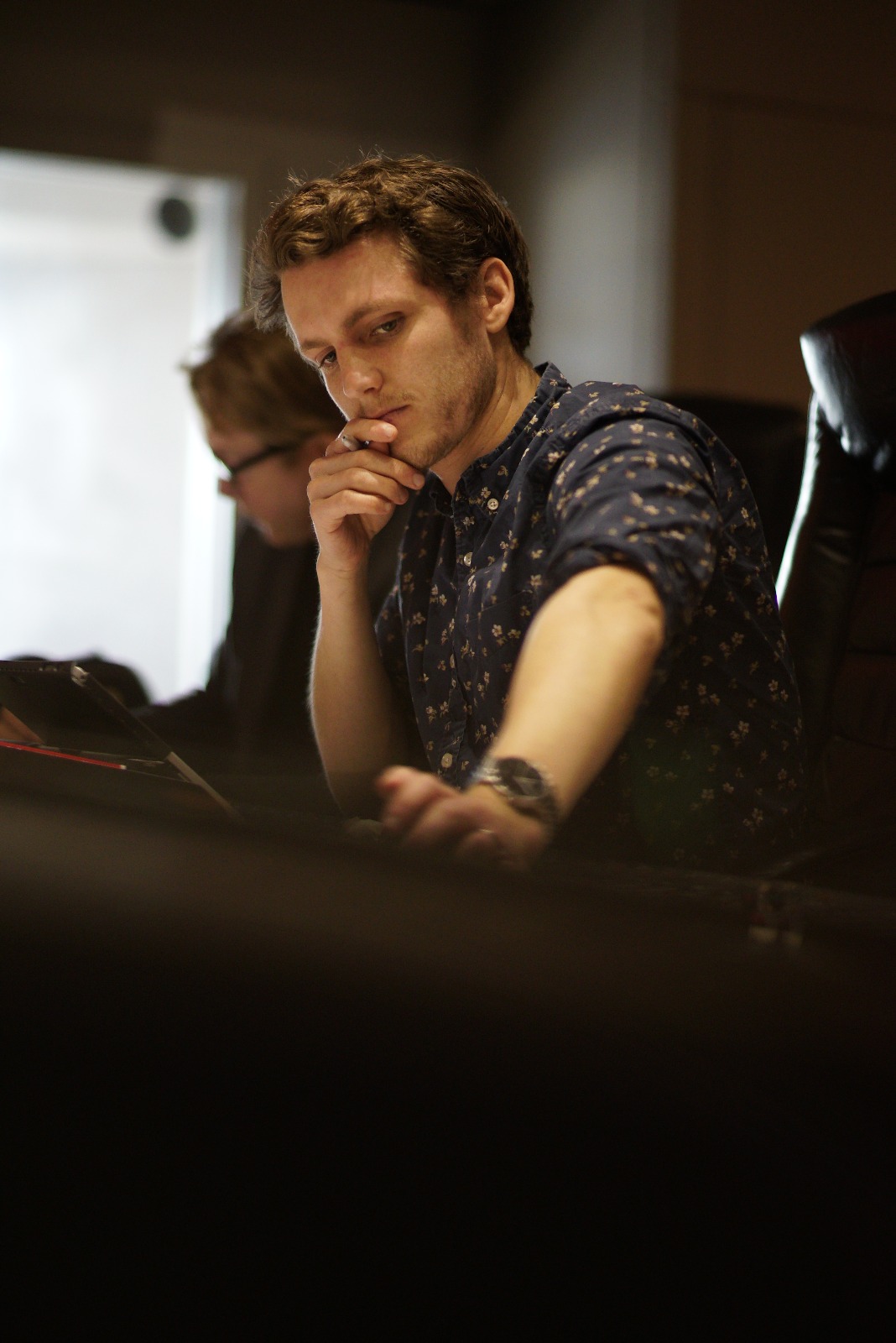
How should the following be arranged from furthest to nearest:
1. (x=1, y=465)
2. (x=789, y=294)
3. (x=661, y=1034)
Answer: (x=1, y=465)
(x=789, y=294)
(x=661, y=1034)

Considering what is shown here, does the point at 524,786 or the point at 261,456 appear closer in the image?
the point at 524,786

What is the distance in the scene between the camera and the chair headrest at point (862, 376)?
117 cm

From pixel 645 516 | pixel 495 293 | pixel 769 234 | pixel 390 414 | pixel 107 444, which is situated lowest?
pixel 645 516

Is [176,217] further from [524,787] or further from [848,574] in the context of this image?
[524,787]

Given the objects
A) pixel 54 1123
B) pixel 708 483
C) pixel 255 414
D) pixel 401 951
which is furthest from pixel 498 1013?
pixel 255 414

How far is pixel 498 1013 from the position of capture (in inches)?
16.4

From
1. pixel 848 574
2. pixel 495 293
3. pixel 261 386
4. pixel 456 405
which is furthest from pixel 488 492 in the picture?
pixel 261 386

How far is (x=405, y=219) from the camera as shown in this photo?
1.00 metres

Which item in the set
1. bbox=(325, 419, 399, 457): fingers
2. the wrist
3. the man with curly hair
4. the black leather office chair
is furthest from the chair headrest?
the wrist

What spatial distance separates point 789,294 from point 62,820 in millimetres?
3857

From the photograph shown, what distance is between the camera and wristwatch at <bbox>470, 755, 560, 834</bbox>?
0.57 m

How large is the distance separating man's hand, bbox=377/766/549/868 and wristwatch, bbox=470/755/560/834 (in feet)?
0.19

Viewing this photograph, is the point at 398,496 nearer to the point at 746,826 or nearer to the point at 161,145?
the point at 746,826

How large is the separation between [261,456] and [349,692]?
87 centimetres
